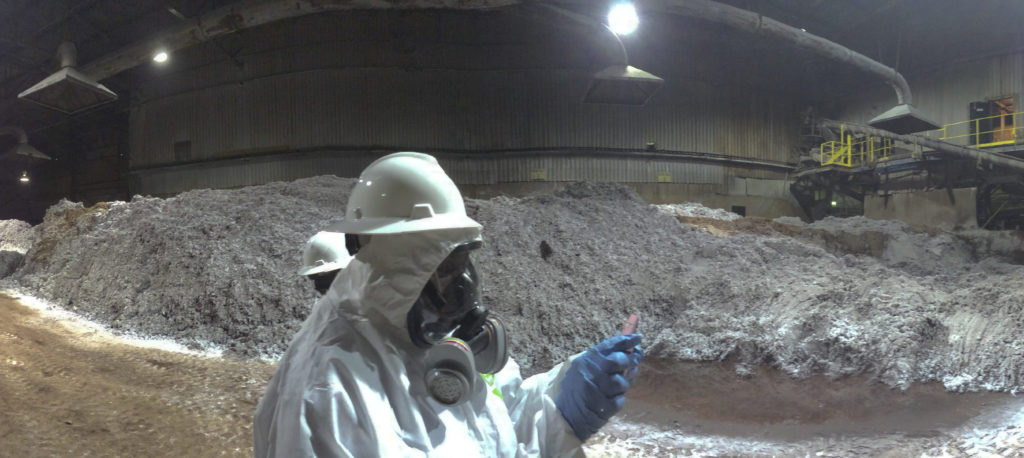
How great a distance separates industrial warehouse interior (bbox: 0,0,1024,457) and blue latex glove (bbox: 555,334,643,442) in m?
0.04

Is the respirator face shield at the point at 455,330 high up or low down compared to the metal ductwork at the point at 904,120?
down

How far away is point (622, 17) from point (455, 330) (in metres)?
9.49

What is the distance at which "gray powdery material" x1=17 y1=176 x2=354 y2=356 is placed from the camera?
5.31m

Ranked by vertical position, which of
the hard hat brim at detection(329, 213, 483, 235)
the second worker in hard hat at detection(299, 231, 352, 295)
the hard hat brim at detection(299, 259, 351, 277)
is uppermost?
the hard hat brim at detection(329, 213, 483, 235)

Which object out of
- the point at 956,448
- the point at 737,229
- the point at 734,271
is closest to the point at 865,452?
the point at 956,448

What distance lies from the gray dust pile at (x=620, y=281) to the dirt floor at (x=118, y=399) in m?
0.75

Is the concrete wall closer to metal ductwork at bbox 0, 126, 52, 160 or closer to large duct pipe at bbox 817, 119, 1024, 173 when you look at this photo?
large duct pipe at bbox 817, 119, 1024, 173

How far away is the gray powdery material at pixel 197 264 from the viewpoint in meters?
5.31

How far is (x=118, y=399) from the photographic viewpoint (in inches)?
132

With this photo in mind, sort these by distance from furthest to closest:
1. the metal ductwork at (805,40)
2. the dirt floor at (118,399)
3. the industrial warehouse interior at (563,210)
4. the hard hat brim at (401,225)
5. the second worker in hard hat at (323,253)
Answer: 1. the metal ductwork at (805,40)
2. the second worker in hard hat at (323,253)
3. the industrial warehouse interior at (563,210)
4. the dirt floor at (118,399)
5. the hard hat brim at (401,225)

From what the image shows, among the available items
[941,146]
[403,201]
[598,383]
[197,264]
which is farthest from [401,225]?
[941,146]

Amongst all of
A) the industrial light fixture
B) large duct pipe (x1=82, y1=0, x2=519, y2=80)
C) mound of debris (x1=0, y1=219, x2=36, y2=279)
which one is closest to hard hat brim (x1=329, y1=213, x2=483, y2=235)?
the industrial light fixture

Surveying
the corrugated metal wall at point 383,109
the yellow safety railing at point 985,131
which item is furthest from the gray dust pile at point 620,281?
the yellow safety railing at point 985,131

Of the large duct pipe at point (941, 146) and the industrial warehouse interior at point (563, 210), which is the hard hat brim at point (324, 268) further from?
the large duct pipe at point (941, 146)
